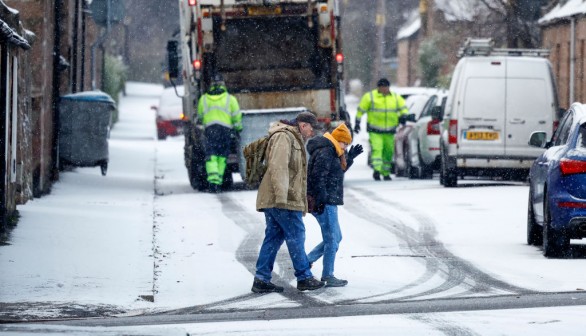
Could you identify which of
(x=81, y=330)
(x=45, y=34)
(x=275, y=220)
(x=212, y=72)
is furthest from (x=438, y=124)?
(x=81, y=330)

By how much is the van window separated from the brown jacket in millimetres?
10079

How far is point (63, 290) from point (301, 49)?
1137cm

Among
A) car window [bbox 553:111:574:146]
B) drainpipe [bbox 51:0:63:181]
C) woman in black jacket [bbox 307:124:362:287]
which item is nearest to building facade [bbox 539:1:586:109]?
drainpipe [bbox 51:0:63:181]

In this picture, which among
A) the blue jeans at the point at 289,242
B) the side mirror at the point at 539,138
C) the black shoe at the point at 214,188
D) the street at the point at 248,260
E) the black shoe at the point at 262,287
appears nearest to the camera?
the street at the point at 248,260

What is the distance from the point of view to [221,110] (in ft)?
70.6

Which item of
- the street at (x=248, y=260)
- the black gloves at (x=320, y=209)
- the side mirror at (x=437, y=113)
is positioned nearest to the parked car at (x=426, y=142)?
the side mirror at (x=437, y=113)

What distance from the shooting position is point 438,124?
24375 millimetres

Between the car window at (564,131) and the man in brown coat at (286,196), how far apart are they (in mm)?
3293

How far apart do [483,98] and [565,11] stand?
14.4 metres

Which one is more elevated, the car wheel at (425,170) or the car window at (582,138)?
the car window at (582,138)

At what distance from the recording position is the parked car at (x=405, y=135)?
85.8 ft

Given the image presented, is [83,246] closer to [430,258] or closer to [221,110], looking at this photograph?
[430,258]

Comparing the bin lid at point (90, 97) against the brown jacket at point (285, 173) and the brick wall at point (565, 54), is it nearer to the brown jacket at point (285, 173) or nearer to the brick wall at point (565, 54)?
the brown jacket at point (285, 173)

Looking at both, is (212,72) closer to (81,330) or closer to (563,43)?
(81,330)
